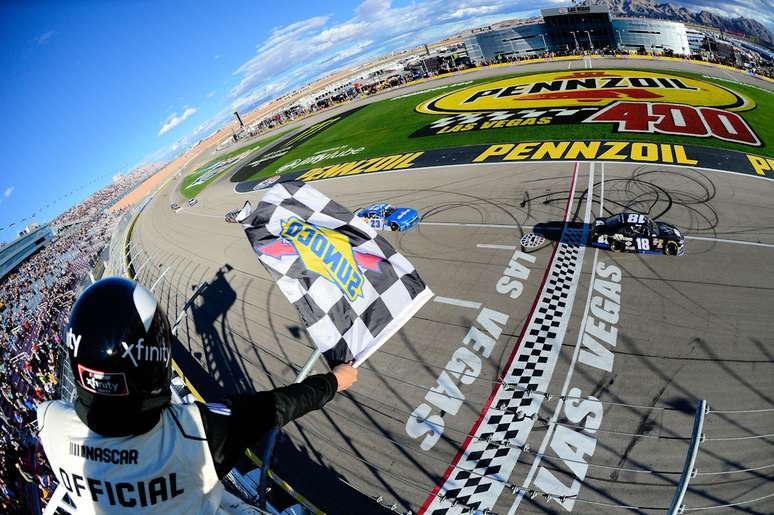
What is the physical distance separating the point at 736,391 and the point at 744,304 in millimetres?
3838

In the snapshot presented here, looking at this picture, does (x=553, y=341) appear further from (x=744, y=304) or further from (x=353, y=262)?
(x=353, y=262)

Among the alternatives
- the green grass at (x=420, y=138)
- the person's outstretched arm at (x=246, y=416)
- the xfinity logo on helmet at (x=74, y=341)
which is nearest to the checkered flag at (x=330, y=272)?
the person's outstretched arm at (x=246, y=416)

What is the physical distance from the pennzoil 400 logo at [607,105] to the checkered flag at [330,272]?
26082 mm

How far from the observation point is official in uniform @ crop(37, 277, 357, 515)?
166 centimetres

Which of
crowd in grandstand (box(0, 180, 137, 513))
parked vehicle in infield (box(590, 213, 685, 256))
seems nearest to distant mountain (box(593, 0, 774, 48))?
parked vehicle in infield (box(590, 213, 685, 256))

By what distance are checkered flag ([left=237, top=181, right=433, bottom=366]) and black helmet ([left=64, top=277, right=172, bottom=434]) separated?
2.40 m

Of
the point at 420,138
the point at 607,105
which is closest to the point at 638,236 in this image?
the point at 607,105

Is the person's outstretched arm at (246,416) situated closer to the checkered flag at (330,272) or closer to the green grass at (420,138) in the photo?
the checkered flag at (330,272)

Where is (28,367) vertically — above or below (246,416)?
above

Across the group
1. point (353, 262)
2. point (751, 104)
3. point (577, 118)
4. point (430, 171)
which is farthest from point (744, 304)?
point (751, 104)

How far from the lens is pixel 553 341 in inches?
417

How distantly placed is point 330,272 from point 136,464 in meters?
2.92

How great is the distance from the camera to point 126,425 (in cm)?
169

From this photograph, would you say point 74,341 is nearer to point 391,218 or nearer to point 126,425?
point 126,425
